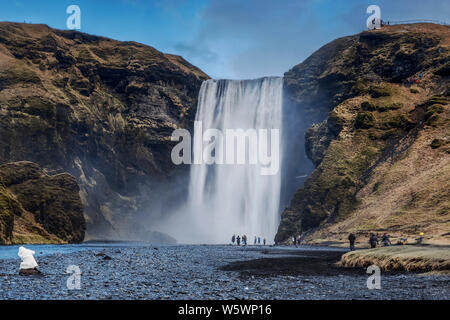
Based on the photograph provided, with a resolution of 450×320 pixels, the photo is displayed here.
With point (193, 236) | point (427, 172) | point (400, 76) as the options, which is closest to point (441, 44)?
point (400, 76)

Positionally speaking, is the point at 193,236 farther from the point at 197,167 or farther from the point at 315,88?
the point at 315,88

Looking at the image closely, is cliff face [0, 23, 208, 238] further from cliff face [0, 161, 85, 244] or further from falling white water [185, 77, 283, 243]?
cliff face [0, 161, 85, 244]

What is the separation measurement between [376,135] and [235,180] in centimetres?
3251

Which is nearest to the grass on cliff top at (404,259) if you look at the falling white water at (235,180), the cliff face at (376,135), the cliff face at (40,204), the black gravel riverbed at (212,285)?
the black gravel riverbed at (212,285)

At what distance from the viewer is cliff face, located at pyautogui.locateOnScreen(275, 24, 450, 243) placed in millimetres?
49156

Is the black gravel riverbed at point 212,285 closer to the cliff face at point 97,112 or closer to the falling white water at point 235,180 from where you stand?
the cliff face at point 97,112

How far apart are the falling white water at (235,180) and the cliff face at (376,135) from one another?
300 inches

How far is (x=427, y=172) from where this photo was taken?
52.0 m

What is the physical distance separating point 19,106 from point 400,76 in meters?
68.9

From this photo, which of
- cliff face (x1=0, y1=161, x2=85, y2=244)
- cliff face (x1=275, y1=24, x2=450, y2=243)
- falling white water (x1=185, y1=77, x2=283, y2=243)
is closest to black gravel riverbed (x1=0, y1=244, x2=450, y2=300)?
cliff face (x1=275, y1=24, x2=450, y2=243)

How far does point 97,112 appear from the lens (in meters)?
91.2

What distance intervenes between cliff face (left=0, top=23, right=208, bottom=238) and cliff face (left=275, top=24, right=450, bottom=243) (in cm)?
3104

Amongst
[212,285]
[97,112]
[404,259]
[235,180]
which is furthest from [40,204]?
[404,259]

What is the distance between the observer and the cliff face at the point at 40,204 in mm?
51125
